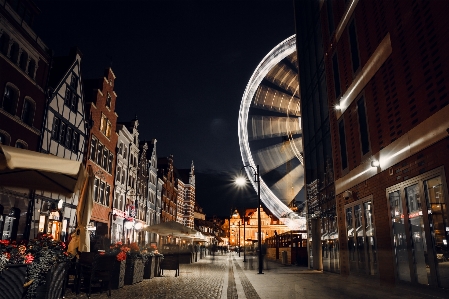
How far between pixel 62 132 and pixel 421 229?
60.6ft

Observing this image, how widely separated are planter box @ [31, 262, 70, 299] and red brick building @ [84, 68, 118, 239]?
57.8ft

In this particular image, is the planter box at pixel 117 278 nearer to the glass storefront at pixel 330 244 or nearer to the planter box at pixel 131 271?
the planter box at pixel 131 271

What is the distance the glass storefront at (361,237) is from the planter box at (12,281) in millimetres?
9774

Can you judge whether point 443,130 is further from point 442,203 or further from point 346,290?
point 346,290

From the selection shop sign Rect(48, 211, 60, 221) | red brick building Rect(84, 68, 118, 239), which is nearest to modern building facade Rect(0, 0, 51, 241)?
shop sign Rect(48, 211, 60, 221)

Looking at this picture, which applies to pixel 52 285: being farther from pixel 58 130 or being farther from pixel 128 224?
pixel 128 224

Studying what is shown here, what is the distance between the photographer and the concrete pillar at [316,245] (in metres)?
18.3

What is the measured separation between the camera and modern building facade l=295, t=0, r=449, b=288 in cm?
783

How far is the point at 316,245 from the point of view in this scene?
62.3 feet

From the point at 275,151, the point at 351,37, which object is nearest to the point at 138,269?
the point at 351,37

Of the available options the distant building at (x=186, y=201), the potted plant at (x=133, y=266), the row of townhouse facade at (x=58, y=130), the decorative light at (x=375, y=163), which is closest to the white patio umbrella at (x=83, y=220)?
the row of townhouse facade at (x=58, y=130)

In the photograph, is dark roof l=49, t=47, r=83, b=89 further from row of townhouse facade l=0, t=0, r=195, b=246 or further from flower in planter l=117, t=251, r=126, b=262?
flower in planter l=117, t=251, r=126, b=262

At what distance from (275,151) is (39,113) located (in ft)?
47.3

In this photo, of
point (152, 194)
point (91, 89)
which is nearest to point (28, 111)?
point (91, 89)
